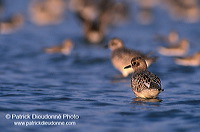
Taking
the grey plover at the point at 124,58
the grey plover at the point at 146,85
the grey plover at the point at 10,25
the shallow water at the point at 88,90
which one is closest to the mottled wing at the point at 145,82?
the grey plover at the point at 146,85

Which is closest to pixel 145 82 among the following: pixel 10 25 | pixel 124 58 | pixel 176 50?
pixel 124 58

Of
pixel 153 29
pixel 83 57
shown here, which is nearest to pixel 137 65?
pixel 83 57

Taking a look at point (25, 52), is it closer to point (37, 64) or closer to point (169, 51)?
point (37, 64)

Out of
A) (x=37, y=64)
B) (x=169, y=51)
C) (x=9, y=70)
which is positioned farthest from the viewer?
(x=169, y=51)

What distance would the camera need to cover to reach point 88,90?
10.7 m

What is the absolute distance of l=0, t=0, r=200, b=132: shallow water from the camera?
776 cm

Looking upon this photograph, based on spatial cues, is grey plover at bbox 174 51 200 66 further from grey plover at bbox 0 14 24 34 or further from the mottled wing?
grey plover at bbox 0 14 24 34

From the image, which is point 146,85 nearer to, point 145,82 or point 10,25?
point 145,82

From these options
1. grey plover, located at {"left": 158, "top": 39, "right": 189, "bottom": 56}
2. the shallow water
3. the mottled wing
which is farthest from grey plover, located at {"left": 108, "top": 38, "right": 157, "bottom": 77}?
grey plover, located at {"left": 158, "top": 39, "right": 189, "bottom": 56}

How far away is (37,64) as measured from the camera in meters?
14.6

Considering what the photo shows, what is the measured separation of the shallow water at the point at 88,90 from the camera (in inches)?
305

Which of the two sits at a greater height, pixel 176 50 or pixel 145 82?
pixel 176 50

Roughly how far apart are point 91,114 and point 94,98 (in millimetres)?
1423

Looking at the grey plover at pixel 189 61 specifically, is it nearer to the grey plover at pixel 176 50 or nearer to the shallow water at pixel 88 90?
the shallow water at pixel 88 90
